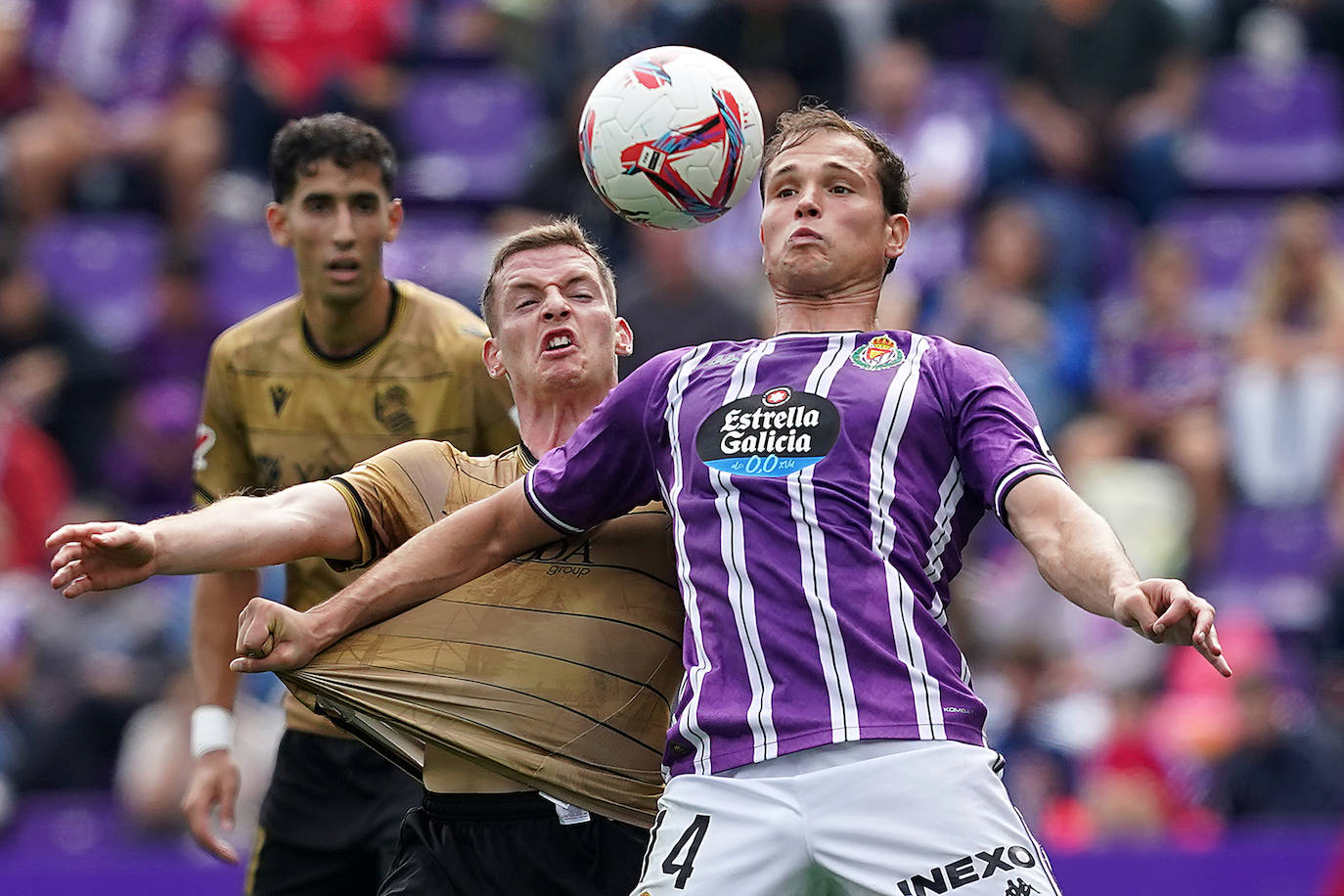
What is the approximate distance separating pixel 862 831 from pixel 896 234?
1.65 meters

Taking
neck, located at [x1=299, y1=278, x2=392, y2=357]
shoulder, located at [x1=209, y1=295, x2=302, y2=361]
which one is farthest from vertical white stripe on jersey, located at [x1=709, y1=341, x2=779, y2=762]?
shoulder, located at [x1=209, y1=295, x2=302, y2=361]

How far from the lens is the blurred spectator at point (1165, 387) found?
10836 mm

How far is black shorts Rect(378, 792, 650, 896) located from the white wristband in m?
1.57

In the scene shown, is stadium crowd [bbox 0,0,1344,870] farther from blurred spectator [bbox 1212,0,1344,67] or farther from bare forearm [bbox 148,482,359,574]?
bare forearm [bbox 148,482,359,574]

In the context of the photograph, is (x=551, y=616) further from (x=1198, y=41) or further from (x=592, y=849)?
(x=1198, y=41)

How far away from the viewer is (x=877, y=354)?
15.4 ft

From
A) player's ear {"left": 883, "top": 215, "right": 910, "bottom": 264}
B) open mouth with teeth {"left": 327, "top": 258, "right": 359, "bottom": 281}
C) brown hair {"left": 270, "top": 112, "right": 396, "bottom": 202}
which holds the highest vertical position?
brown hair {"left": 270, "top": 112, "right": 396, "bottom": 202}

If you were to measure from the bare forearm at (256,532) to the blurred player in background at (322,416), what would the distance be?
1282 mm

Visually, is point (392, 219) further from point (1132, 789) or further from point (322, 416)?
point (1132, 789)

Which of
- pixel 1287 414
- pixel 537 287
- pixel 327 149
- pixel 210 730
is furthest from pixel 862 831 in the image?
pixel 1287 414

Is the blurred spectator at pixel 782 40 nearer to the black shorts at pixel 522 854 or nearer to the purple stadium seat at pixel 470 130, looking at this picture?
the purple stadium seat at pixel 470 130

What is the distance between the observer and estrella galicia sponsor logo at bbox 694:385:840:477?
177 inches

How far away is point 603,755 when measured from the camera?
492 centimetres

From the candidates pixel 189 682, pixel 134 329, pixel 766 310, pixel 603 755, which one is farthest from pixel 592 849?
pixel 134 329
